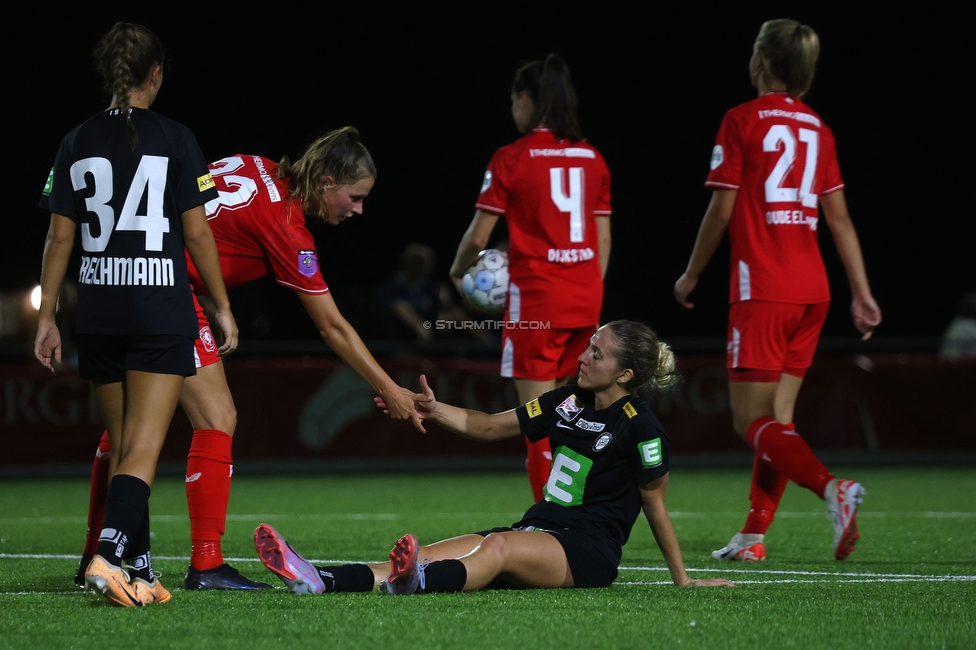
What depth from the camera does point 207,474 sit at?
4289mm

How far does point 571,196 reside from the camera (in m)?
5.53

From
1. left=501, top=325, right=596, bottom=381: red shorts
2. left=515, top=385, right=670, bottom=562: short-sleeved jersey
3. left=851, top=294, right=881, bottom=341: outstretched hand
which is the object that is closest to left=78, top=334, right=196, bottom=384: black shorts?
left=515, top=385, right=670, bottom=562: short-sleeved jersey

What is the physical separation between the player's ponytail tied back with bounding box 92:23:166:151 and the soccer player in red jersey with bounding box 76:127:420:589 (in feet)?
1.89

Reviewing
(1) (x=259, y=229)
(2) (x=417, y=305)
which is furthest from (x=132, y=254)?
(2) (x=417, y=305)

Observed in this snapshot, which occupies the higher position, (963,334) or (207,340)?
(207,340)

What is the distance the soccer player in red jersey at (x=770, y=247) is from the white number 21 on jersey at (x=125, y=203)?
8.28 feet

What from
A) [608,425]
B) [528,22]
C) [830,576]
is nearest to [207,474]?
[608,425]

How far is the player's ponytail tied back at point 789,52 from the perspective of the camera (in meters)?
5.32

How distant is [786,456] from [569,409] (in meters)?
1.25

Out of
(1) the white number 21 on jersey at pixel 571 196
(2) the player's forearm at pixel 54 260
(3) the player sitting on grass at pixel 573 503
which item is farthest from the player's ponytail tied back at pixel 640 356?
(2) the player's forearm at pixel 54 260

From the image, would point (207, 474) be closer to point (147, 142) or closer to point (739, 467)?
point (147, 142)

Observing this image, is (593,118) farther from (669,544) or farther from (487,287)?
(669,544)

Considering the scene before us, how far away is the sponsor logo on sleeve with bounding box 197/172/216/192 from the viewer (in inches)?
151

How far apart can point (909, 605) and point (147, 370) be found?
2.48 meters
